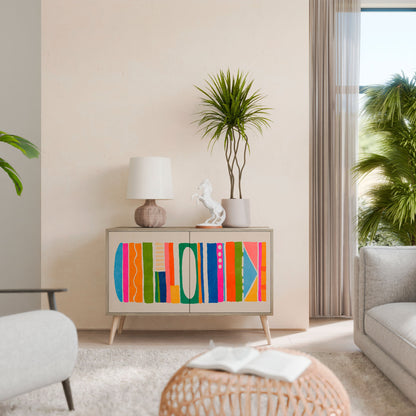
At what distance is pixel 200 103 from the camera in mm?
3492

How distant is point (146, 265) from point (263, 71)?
5.56 feet

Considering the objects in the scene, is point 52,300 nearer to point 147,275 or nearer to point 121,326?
point 147,275

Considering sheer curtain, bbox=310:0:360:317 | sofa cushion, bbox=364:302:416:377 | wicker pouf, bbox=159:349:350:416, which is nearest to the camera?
wicker pouf, bbox=159:349:350:416

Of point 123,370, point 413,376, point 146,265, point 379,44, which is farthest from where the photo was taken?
point 379,44

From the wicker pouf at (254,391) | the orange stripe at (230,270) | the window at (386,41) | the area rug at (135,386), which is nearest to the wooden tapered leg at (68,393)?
the area rug at (135,386)

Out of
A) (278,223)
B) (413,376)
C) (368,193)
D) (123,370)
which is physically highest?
(368,193)

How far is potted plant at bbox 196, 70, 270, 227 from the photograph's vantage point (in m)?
3.20

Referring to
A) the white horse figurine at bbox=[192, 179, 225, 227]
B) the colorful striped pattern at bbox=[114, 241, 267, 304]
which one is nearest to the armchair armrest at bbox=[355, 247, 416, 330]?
the colorful striped pattern at bbox=[114, 241, 267, 304]

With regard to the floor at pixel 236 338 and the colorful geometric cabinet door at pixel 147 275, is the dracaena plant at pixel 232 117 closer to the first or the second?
the colorful geometric cabinet door at pixel 147 275

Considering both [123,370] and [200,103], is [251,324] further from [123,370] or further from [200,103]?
[200,103]

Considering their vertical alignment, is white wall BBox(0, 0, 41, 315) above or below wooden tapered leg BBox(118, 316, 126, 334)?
above

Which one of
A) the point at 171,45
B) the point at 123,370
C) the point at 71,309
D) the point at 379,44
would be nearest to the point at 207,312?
the point at 123,370

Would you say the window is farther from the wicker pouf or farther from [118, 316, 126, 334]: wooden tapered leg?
the wicker pouf

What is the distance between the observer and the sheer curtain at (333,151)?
3889 millimetres
